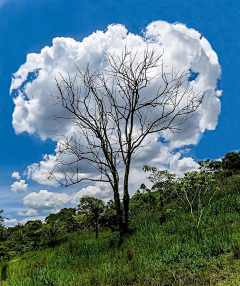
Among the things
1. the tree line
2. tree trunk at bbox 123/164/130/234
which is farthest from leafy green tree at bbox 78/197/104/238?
tree trunk at bbox 123/164/130/234

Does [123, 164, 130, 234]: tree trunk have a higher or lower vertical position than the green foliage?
higher

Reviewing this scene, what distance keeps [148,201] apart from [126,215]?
472 centimetres

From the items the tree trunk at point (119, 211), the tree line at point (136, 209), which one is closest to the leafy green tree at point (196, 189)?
the tree line at point (136, 209)

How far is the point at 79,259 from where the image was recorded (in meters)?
7.23

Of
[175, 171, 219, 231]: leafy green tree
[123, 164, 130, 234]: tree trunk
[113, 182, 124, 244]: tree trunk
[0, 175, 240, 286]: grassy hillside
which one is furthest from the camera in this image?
[123, 164, 130, 234]: tree trunk

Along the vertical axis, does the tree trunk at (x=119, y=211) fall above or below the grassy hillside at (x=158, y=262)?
above

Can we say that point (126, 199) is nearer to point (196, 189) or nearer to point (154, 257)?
point (196, 189)

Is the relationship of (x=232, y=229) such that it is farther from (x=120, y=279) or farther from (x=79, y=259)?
(x=79, y=259)

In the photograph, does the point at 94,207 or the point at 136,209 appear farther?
the point at 136,209

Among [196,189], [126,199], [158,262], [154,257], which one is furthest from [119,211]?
[158,262]

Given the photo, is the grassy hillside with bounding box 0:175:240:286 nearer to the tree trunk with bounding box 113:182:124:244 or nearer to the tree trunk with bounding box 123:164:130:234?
the tree trunk with bounding box 113:182:124:244

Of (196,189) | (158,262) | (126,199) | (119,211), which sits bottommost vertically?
(158,262)

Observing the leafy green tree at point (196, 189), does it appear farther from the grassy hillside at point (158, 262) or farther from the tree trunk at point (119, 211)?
the tree trunk at point (119, 211)

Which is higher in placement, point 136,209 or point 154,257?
point 136,209
